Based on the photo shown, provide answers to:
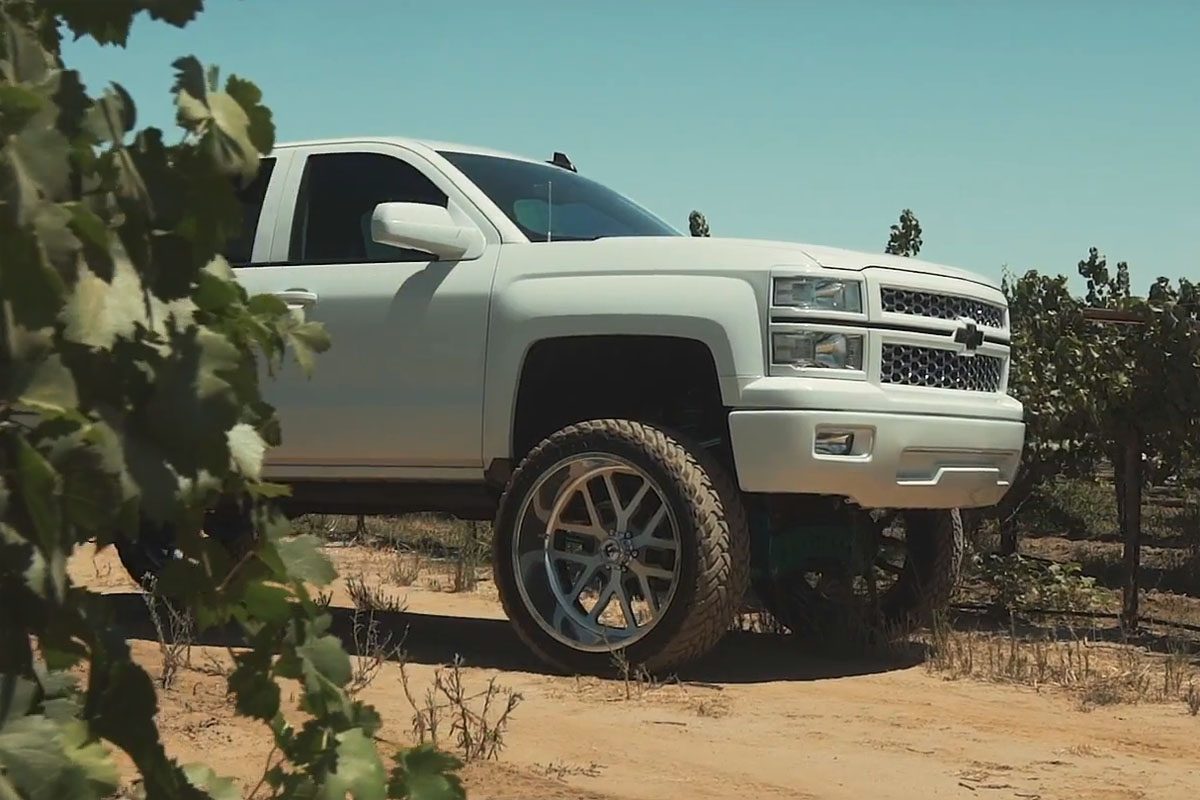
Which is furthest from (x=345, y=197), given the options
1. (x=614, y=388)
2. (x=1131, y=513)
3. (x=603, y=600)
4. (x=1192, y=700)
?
(x=1131, y=513)

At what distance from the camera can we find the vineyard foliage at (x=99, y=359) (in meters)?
1.30

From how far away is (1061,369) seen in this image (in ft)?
32.4

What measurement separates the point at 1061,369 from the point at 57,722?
29.4 feet

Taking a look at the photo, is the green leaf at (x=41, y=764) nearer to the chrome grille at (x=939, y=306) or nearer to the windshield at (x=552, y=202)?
the chrome grille at (x=939, y=306)

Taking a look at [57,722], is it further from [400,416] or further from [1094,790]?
[400,416]

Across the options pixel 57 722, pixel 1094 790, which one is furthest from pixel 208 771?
pixel 1094 790

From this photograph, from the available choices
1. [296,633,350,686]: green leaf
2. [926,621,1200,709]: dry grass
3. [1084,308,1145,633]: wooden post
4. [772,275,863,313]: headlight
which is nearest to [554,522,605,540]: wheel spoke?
[772,275,863,313]: headlight

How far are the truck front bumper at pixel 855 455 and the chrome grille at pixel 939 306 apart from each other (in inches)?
16.7

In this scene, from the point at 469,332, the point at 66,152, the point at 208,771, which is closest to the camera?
the point at 66,152

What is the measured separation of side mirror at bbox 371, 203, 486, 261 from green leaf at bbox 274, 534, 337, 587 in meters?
4.36

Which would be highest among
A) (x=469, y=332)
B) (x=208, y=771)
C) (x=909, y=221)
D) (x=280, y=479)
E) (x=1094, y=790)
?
(x=909, y=221)

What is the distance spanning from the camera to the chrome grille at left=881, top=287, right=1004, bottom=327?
243 inches

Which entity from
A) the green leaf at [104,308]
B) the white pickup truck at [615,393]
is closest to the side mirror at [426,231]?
the white pickup truck at [615,393]

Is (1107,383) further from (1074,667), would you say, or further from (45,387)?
(45,387)
